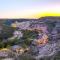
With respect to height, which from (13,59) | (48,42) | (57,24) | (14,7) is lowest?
(13,59)

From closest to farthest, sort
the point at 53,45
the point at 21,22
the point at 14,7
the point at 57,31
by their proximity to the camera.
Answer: the point at 53,45
the point at 57,31
the point at 21,22
the point at 14,7

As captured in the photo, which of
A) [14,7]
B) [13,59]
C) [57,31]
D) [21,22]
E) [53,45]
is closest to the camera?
[13,59]

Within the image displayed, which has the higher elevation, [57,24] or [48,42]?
[57,24]

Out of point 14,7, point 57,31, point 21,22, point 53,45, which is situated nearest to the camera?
point 53,45

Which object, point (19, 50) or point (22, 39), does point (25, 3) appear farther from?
point (19, 50)

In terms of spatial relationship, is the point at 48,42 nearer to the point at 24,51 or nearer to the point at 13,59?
the point at 24,51

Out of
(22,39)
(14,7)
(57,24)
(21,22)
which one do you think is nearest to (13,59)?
(22,39)

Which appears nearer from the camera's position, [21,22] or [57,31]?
[57,31]

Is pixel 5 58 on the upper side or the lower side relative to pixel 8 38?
lower

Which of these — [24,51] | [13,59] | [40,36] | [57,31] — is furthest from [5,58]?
[57,31]
